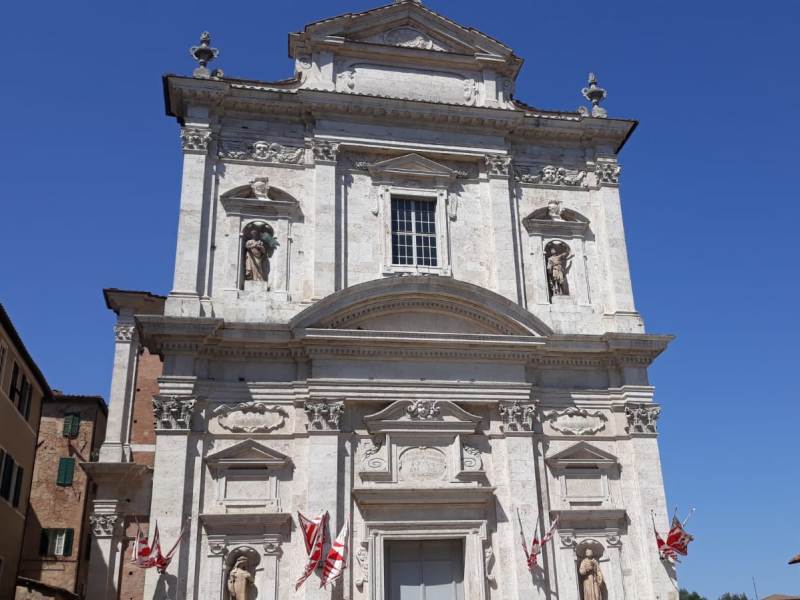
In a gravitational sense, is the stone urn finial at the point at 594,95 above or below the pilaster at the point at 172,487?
above

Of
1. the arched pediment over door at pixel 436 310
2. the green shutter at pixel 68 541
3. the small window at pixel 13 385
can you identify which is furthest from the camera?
the green shutter at pixel 68 541

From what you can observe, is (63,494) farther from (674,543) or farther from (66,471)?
(674,543)

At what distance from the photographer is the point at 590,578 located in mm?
17500

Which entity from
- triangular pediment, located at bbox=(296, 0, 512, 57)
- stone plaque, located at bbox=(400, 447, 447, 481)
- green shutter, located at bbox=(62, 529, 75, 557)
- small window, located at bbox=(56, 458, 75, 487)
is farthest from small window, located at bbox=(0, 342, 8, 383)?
triangular pediment, located at bbox=(296, 0, 512, 57)

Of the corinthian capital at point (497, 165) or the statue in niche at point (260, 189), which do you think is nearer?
the statue in niche at point (260, 189)

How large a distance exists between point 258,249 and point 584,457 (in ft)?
28.6

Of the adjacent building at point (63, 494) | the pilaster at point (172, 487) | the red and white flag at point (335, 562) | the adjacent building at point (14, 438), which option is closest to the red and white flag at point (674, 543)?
the red and white flag at point (335, 562)

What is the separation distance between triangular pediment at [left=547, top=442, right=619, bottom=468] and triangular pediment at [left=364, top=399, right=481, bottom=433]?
6.95 feet

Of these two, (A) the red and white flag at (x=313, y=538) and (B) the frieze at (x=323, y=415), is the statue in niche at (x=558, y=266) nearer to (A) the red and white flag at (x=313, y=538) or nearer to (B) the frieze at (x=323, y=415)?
(B) the frieze at (x=323, y=415)

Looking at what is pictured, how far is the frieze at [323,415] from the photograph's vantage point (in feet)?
56.2

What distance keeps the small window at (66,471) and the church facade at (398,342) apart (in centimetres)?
1089

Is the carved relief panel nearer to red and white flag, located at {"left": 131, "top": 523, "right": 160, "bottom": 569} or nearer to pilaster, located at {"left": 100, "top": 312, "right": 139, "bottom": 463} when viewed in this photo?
red and white flag, located at {"left": 131, "top": 523, "right": 160, "bottom": 569}

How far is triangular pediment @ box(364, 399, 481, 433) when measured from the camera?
17562 mm

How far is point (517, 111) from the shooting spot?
2095 cm
